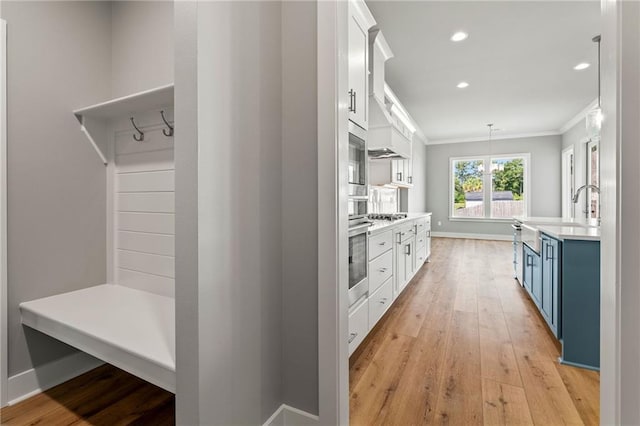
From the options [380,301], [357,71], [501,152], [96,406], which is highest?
[501,152]

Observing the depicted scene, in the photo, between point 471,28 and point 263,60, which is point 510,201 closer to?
point 471,28

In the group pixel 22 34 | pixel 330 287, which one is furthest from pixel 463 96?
pixel 22 34

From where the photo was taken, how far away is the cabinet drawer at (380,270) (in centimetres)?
239

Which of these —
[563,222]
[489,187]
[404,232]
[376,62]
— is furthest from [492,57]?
Result: [489,187]

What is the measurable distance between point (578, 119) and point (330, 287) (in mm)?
7538

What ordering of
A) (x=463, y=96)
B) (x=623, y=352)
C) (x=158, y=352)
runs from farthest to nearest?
1. (x=463, y=96)
2. (x=158, y=352)
3. (x=623, y=352)

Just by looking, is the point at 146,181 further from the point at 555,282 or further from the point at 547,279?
the point at 547,279

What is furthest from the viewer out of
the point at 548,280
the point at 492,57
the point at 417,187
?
the point at 417,187

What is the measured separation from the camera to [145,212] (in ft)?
6.30

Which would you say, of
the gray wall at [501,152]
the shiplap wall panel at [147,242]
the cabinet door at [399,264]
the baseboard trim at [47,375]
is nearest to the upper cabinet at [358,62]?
the shiplap wall panel at [147,242]

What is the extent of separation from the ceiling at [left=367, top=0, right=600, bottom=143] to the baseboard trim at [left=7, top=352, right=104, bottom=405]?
3.38 metres

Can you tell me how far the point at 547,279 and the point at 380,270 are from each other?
51.2 inches

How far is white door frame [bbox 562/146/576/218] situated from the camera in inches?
272

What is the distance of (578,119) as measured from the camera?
6.32 metres
